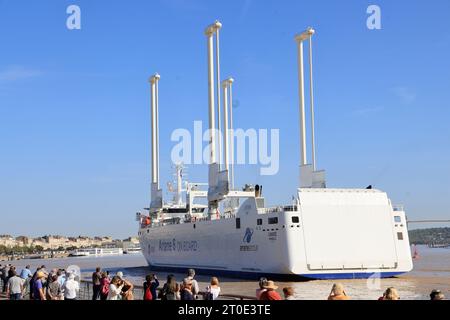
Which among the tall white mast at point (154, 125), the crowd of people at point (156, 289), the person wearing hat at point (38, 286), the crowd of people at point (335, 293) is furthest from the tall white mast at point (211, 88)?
the crowd of people at point (335, 293)

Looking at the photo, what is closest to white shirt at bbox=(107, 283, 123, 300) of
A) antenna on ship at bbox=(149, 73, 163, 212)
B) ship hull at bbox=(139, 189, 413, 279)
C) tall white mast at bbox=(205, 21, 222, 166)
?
ship hull at bbox=(139, 189, 413, 279)

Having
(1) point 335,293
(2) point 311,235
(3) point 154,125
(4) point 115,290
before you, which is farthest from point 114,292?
(3) point 154,125

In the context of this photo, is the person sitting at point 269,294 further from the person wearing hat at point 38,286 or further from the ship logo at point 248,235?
the ship logo at point 248,235

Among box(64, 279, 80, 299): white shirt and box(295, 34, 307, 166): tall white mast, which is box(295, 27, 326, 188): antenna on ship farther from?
box(64, 279, 80, 299): white shirt

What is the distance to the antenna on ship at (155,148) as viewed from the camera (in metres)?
60.2

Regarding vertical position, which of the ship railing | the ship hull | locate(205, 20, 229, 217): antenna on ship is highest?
locate(205, 20, 229, 217): antenna on ship

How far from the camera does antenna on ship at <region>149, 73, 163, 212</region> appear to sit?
2372 inches

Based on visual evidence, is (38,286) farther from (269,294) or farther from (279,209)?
(279,209)

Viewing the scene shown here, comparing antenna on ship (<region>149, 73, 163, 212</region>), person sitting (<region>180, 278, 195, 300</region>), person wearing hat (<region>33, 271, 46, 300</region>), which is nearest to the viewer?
person sitting (<region>180, 278, 195, 300</region>)

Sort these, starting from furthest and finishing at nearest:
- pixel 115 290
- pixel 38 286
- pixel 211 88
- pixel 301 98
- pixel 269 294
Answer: pixel 211 88, pixel 301 98, pixel 38 286, pixel 115 290, pixel 269 294

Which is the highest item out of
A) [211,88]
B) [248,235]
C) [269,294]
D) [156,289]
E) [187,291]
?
[211,88]

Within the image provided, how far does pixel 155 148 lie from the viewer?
199 feet

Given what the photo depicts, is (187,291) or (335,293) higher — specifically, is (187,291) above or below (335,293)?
below
